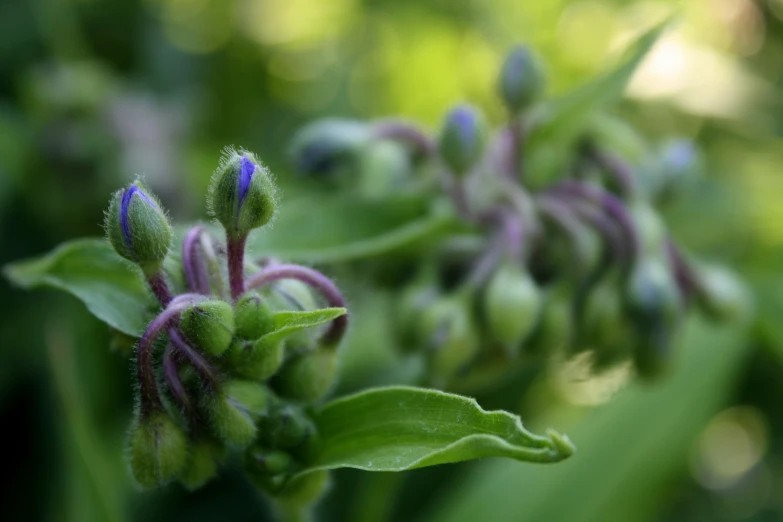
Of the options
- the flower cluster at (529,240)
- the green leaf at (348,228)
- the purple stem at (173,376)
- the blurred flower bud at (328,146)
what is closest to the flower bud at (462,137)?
the flower cluster at (529,240)

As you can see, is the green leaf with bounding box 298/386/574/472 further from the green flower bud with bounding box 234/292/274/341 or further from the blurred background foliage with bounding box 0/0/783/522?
the blurred background foliage with bounding box 0/0/783/522

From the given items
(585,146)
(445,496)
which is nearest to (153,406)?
(585,146)

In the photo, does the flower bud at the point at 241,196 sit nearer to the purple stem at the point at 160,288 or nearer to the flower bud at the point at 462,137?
the purple stem at the point at 160,288

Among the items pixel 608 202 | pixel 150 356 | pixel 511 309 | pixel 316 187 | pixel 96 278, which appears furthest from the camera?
pixel 316 187

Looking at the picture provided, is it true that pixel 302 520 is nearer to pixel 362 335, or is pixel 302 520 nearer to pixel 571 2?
pixel 362 335

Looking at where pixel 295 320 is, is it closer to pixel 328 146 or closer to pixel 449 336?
pixel 449 336

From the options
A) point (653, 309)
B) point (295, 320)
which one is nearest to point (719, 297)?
point (653, 309)
